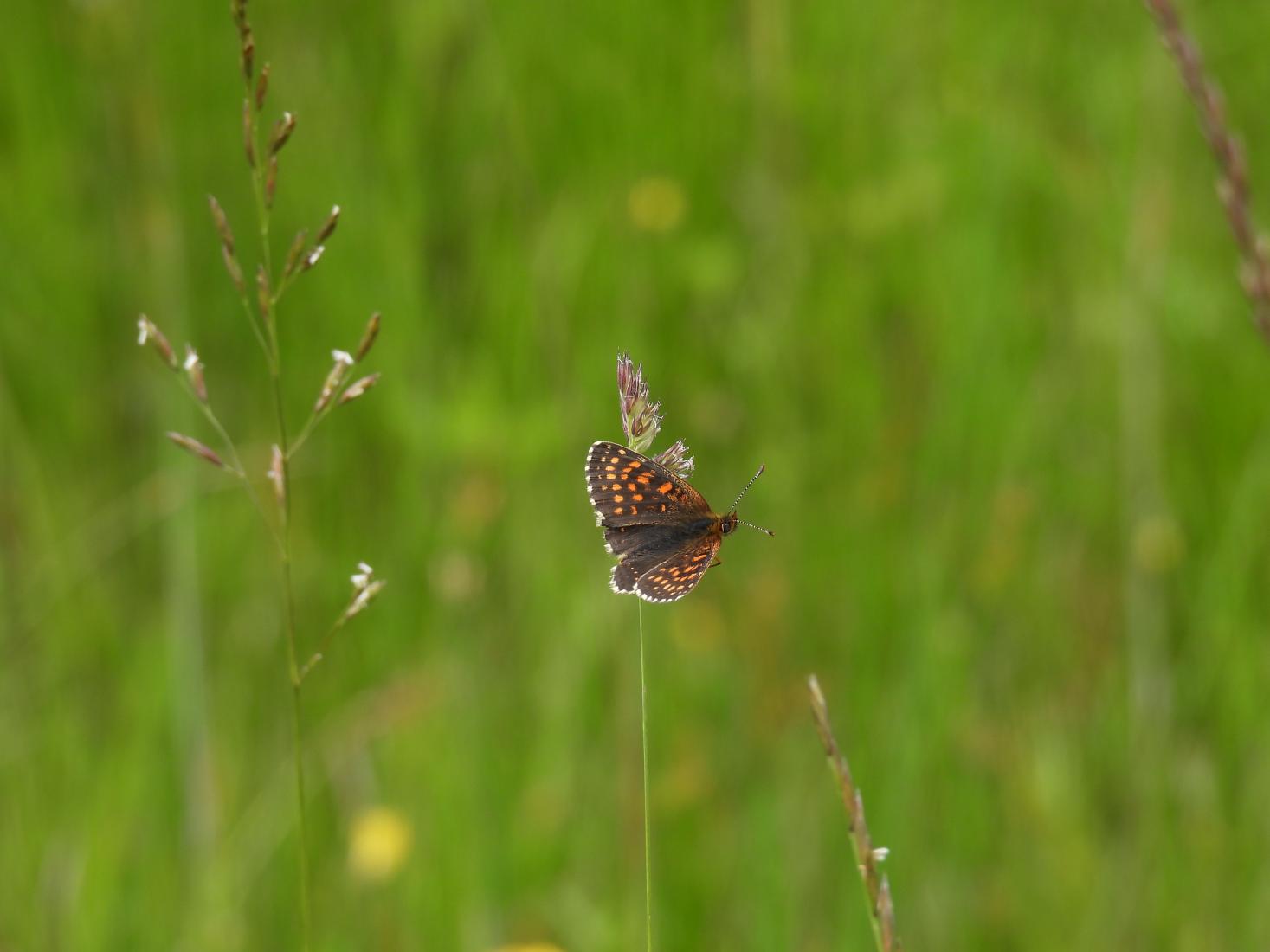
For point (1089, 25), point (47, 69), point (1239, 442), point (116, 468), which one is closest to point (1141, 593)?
point (1239, 442)

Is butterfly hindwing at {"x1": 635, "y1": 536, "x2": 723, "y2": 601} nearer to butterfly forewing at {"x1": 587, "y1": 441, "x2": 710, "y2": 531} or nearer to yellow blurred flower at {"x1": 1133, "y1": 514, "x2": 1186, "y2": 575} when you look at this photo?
butterfly forewing at {"x1": 587, "y1": 441, "x2": 710, "y2": 531}

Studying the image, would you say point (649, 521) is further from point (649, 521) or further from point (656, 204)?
point (656, 204)

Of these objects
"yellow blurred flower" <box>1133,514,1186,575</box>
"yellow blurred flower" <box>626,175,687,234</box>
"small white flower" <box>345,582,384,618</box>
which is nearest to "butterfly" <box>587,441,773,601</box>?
"small white flower" <box>345,582,384,618</box>

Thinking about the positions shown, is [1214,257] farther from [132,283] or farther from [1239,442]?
[132,283]

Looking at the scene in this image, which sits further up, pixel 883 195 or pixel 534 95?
pixel 534 95

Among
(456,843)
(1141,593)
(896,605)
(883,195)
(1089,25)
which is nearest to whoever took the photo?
(456,843)

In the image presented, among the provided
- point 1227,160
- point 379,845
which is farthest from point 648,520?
point 379,845

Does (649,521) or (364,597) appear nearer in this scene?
(364,597)

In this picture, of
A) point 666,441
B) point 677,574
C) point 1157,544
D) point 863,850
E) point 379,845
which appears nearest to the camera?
point 863,850
